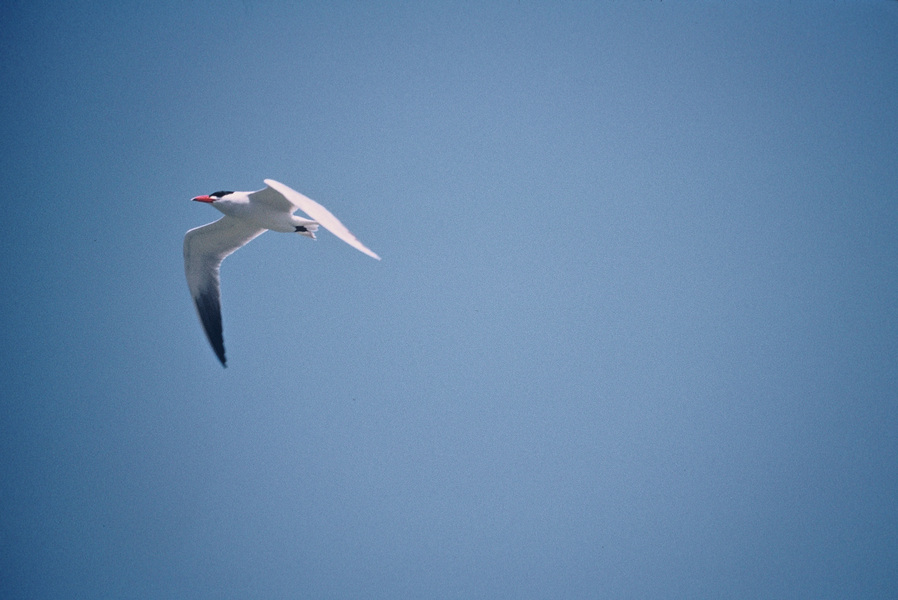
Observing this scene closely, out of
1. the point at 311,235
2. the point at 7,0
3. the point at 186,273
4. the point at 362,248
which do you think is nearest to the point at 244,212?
the point at 311,235

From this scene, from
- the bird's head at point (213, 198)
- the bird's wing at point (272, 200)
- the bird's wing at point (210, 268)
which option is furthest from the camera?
the bird's wing at point (210, 268)

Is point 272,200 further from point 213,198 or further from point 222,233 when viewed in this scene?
point 222,233

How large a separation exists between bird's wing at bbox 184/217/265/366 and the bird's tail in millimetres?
639

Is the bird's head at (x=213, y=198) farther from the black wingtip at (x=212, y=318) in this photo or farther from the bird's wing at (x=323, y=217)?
the black wingtip at (x=212, y=318)

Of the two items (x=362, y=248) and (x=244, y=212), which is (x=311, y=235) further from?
(x=362, y=248)

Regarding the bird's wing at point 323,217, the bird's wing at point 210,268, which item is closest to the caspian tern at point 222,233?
the bird's wing at point 210,268

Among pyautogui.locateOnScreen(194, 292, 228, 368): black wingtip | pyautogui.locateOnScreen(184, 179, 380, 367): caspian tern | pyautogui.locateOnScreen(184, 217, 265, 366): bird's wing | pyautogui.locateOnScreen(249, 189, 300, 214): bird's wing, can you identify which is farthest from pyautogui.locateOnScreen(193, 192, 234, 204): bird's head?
pyautogui.locateOnScreen(194, 292, 228, 368): black wingtip

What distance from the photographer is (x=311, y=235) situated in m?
3.44

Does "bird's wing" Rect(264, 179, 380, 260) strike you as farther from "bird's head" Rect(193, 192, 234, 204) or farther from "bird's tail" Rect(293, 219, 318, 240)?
"bird's head" Rect(193, 192, 234, 204)

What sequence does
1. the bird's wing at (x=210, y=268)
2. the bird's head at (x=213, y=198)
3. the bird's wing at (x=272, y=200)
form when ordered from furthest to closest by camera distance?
1. the bird's wing at (x=210, y=268)
2. the bird's head at (x=213, y=198)
3. the bird's wing at (x=272, y=200)

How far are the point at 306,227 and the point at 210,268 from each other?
3.36 feet

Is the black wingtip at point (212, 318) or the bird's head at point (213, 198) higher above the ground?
the bird's head at point (213, 198)

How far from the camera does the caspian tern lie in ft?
11.1

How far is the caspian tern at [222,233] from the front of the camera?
3396mm
